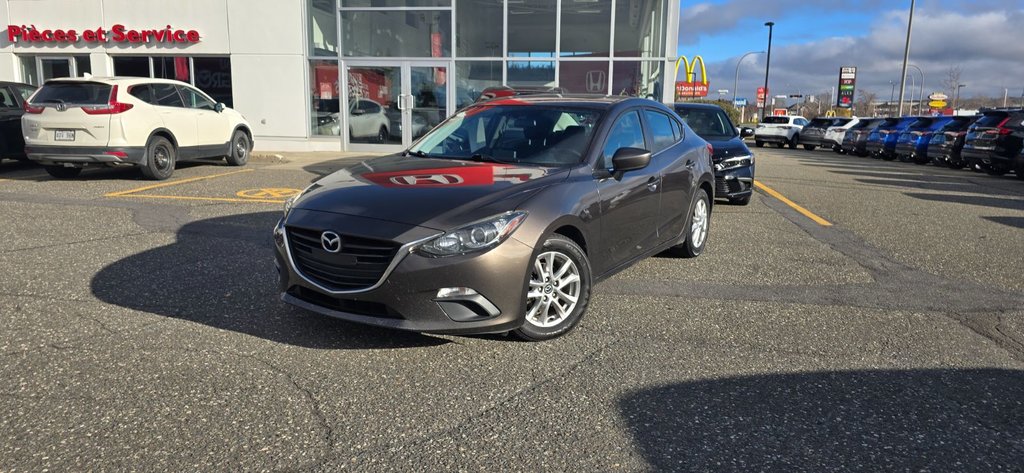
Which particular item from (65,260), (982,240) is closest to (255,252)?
(65,260)

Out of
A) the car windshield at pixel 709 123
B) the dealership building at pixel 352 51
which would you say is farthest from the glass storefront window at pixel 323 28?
the car windshield at pixel 709 123

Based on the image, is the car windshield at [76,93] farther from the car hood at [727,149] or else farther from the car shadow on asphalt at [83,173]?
the car hood at [727,149]

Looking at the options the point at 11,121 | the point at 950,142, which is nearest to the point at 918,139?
the point at 950,142

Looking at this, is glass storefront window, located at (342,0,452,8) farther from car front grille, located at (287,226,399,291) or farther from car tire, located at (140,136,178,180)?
car front grille, located at (287,226,399,291)

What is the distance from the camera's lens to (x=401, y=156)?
5.34 m

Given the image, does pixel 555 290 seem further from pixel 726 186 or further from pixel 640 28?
pixel 640 28

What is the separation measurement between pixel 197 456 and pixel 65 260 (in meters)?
3.94

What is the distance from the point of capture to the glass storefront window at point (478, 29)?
18.4 meters

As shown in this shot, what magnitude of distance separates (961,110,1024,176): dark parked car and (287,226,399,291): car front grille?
53.7 ft

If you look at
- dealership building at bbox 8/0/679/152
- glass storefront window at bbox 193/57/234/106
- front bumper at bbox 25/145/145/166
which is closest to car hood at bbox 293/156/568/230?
front bumper at bbox 25/145/145/166

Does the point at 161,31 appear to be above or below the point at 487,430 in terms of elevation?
above

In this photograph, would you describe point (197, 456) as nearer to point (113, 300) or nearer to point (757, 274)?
point (113, 300)

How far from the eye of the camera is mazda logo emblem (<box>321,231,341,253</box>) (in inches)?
147

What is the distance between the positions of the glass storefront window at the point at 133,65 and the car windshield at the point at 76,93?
8.92 meters
